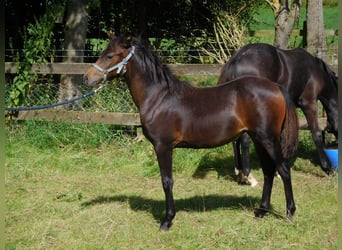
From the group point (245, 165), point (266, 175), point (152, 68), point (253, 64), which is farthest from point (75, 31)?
point (266, 175)

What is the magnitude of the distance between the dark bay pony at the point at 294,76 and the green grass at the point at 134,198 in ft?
1.64

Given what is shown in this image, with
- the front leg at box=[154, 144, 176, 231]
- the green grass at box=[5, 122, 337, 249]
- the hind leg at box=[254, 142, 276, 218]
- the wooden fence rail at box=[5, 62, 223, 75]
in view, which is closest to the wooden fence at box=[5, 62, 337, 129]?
the wooden fence rail at box=[5, 62, 223, 75]

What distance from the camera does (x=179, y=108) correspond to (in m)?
4.26

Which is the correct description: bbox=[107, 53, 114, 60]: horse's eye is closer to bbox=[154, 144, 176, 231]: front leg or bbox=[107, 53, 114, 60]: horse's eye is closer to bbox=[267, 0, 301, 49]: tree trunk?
bbox=[154, 144, 176, 231]: front leg

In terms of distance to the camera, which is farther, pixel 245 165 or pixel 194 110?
pixel 245 165

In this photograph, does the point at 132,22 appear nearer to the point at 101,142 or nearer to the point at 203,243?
the point at 101,142

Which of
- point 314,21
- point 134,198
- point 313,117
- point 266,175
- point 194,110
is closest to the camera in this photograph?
point 194,110

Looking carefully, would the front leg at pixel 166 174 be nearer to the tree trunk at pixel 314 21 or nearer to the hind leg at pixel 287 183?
the hind leg at pixel 287 183

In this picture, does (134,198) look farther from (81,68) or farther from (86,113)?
(81,68)

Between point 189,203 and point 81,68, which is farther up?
point 81,68

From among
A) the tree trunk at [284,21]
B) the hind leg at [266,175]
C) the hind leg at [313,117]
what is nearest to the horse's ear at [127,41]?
the hind leg at [266,175]

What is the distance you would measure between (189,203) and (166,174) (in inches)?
36.5

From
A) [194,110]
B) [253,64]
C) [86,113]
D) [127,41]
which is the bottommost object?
[86,113]

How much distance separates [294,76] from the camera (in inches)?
241
